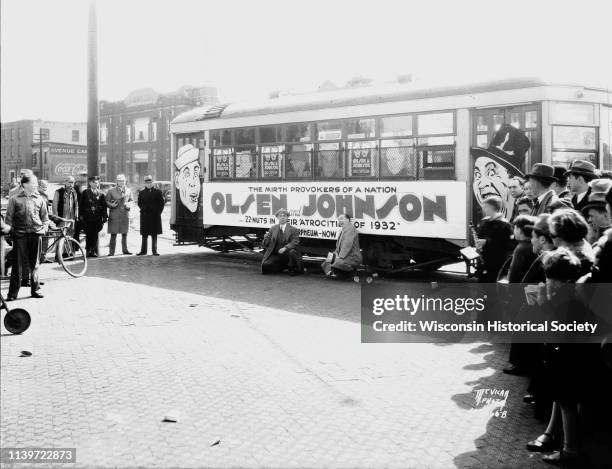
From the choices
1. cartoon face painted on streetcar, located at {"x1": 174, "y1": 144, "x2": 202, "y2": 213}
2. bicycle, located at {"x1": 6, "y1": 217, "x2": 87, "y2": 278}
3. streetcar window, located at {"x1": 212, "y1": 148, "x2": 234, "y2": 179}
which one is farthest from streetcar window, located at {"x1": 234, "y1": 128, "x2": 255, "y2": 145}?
bicycle, located at {"x1": 6, "y1": 217, "x2": 87, "y2": 278}

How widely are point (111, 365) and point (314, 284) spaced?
18.2 feet

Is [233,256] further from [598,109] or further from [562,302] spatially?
[562,302]

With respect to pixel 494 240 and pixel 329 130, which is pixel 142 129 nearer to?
pixel 329 130

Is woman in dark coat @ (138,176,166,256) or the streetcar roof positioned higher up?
the streetcar roof

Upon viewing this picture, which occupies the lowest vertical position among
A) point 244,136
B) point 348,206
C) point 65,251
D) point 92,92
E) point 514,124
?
point 65,251

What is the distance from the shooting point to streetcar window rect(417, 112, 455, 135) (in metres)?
11.3

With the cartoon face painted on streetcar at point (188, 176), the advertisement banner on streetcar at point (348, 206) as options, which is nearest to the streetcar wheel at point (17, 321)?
the advertisement banner on streetcar at point (348, 206)

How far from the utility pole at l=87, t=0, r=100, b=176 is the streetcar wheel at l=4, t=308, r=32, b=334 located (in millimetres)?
8721

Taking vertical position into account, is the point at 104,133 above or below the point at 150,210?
above

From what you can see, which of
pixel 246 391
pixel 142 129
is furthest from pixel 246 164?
Answer: pixel 142 129

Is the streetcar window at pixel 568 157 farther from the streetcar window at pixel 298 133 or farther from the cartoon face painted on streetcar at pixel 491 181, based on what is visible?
the streetcar window at pixel 298 133

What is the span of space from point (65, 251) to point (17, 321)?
5232 millimetres

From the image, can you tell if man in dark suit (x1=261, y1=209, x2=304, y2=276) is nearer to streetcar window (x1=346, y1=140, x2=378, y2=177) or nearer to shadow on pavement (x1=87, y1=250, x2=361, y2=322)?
shadow on pavement (x1=87, y1=250, x2=361, y2=322)

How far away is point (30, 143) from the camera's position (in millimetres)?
66438
